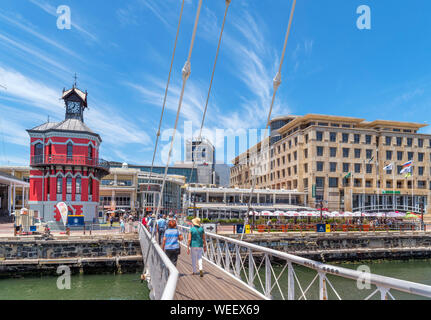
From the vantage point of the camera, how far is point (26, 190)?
59.3 meters

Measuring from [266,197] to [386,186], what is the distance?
932 inches

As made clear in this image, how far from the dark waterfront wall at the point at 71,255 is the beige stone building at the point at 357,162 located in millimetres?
35036

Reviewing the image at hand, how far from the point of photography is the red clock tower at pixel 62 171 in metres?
33.8

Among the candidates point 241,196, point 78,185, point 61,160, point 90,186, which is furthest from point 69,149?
point 241,196

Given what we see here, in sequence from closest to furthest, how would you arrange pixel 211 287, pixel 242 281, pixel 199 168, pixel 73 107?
1. pixel 211 287
2. pixel 242 281
3. pixel 73 107
4. pixel 199 168

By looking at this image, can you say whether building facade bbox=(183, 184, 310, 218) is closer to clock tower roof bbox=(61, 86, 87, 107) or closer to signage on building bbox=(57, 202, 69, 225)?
clock tower roof bbox=(61, 86, 87, 107)

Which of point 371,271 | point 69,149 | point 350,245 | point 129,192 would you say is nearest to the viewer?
point 371,271

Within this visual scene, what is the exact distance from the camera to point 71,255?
2433cm

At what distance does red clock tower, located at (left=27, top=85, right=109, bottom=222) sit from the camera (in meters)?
33.8

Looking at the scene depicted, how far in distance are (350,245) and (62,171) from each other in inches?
1236

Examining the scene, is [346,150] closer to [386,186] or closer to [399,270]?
[386,186]

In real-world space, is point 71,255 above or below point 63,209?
below

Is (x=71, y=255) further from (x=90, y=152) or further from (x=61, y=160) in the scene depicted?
(x=90, y=152)

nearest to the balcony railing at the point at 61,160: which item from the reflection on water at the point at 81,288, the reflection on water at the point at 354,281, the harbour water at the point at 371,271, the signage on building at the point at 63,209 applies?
the signage on building at the point at 63,209
